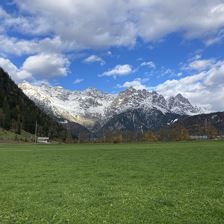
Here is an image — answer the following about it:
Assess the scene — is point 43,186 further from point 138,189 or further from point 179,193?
point 179,193

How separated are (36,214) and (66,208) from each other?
1.65m

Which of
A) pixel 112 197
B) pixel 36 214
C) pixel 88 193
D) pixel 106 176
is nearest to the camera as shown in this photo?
pixel 36 214

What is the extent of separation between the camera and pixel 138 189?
25844mm

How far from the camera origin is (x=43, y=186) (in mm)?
28672

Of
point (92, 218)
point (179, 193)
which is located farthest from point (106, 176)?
point (92, 218)

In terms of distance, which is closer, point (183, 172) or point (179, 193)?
→ point (179, 193)

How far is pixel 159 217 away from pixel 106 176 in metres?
16.2

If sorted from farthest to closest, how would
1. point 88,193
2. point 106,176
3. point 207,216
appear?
point 106,176
point 88,193
point 207,216

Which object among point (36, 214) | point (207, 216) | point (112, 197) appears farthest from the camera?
point (112, 197)

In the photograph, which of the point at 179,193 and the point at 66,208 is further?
the point at 179,193

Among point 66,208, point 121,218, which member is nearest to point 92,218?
point 121,218

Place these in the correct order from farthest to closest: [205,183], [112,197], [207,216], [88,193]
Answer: [205,183] → [88,193] → [112,197] → [207,216]

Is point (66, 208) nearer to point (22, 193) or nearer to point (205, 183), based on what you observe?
point (22, 193)

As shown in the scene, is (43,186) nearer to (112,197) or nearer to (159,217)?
Result: (112,197)
